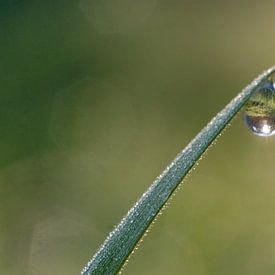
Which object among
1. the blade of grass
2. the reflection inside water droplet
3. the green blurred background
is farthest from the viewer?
the green blurred background

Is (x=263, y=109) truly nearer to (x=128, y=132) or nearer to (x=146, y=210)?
(x=146, y=210)

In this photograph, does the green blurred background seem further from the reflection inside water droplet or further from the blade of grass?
the blade of grass

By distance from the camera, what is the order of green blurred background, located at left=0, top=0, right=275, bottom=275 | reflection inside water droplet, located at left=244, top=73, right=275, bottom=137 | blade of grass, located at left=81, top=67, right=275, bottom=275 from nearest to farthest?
1. blade of grass, located at left=81, top=67, right=275, bottom=275
2. reflection inside water droplet, located at left=244, top=73, right=275, bottom=137
3. green blurred background, located at left=0, top=0, right=275, bottom=275

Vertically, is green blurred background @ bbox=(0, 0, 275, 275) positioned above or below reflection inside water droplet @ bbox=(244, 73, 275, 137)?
above

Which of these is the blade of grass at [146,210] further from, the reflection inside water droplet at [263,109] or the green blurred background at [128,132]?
the green blurred background at [128,132]

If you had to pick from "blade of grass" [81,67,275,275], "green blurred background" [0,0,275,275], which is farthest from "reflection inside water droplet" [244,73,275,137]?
"green blurred background" [0,0,275,275]

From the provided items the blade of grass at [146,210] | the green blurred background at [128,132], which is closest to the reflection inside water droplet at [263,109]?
the blade of grass at [146,210]

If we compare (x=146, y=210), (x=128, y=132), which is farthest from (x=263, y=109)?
(x=128, y=132)
